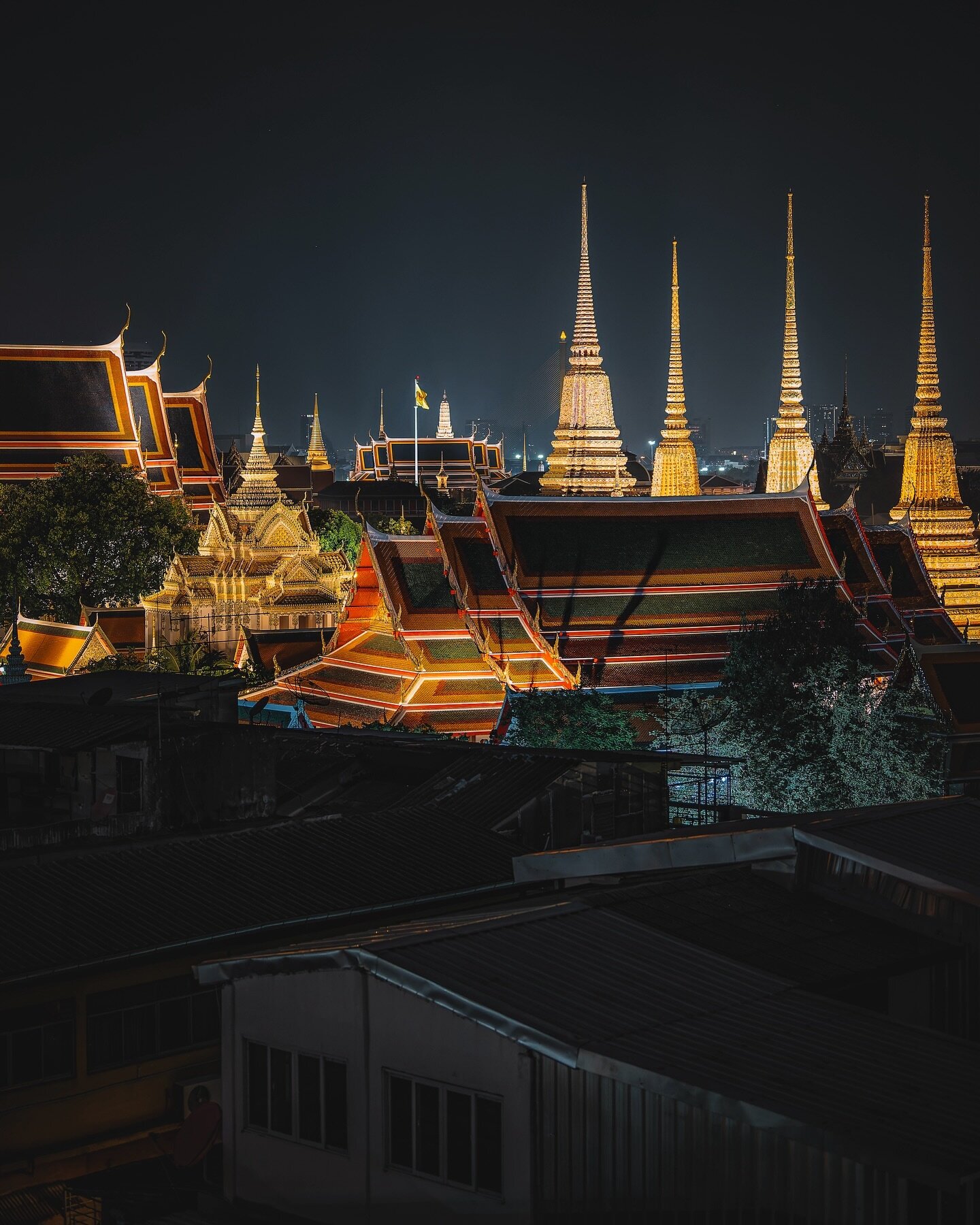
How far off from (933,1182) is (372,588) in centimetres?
2882

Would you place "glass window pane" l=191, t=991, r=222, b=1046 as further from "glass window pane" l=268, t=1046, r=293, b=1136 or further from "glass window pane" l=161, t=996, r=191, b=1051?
"glass window pane" l=268, t=1046, r=293, b=1136

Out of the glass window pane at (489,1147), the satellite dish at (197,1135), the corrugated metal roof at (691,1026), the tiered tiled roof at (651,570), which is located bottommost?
the satellite dish at (197,1135)

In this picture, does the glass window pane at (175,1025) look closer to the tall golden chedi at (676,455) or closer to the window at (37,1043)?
the window at (37,1043)

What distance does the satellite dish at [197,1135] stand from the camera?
12.3 m

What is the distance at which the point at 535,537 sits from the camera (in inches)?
1473

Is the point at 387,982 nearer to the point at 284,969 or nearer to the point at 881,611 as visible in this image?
the point at 284,969

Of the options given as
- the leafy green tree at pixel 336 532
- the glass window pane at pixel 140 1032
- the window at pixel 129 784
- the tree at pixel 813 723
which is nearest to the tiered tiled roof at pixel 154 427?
the leafy green tree at pixel 336 532

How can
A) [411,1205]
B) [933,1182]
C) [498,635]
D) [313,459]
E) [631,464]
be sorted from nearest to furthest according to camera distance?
[933,1182]
[411,1205]
[498,635]
[313,459]
[631,464]

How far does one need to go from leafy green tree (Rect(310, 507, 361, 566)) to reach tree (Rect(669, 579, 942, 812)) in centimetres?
4619

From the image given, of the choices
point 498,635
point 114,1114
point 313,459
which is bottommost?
point 114,1114

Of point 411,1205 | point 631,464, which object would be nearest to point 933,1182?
point 411,1205

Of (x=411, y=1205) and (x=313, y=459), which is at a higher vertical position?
(x=313, y=459)

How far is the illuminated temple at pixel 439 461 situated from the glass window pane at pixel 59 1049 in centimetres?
10627

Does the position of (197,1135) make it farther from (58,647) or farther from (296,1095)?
(58,647)
